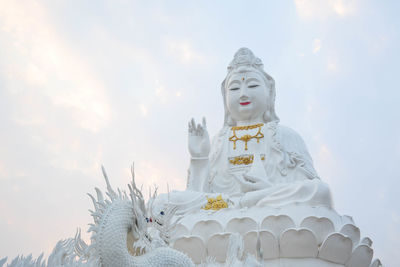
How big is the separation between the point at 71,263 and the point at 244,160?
17.0 feet

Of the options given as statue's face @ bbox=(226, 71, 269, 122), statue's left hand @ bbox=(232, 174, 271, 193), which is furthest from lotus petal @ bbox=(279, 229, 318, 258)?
statue's face @ bbox=(226, 71, 269, 122)

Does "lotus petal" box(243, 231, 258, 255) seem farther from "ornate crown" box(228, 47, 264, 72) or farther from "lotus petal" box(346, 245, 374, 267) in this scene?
"ornate crown" box(228, 47, 264, 72)

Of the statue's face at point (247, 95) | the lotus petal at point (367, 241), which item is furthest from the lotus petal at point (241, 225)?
the statue's face at point (247, 95)

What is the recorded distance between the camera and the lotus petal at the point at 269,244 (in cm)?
622

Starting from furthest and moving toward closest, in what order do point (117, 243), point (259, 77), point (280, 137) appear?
point (259, 77)
point (280, 137)
point (117, 243)

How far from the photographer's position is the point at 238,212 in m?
6.68

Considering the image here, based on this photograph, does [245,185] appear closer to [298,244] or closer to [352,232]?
[298,244]

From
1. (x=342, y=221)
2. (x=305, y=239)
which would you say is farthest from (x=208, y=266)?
(x=342, y=221)

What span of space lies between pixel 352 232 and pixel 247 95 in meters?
→ 3.35

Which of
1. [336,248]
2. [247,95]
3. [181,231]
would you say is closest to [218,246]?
[181,231]

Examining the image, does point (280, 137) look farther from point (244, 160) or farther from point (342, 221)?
point (342, 221)

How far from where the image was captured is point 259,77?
358 inches

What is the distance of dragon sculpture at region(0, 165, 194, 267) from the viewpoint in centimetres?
352

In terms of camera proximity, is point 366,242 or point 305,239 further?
point 366,242
